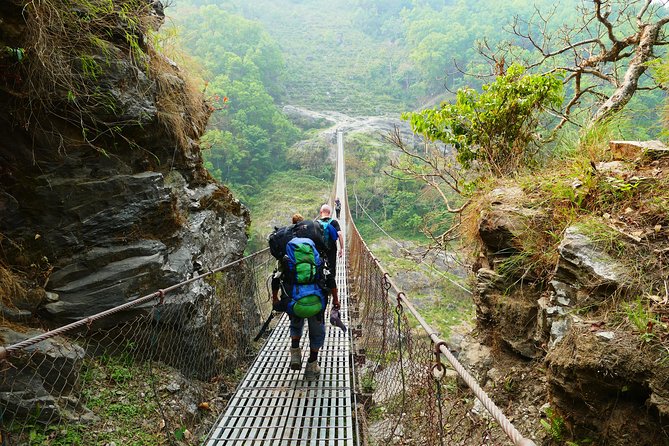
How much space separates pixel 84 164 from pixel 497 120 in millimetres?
2567

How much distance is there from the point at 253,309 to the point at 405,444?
2061 mm

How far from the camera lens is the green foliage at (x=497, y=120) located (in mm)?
2227

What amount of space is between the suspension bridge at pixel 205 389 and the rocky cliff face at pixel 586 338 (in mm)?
256

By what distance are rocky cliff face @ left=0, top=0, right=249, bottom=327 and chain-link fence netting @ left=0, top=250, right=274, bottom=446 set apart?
16cm

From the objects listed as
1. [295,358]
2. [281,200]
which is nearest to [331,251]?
[295,358]

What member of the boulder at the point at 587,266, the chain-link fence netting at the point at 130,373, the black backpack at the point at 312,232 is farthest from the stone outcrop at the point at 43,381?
the boulder at the point at 587,266

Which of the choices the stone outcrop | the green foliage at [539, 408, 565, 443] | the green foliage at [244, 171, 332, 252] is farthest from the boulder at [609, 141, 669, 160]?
the green foliage at [244, 171, 332, 252]

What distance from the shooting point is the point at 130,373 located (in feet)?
5.98

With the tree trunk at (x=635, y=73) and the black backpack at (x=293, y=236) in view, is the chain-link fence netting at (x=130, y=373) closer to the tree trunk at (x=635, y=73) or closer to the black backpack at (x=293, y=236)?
the black backpack at (x=293, y=236)

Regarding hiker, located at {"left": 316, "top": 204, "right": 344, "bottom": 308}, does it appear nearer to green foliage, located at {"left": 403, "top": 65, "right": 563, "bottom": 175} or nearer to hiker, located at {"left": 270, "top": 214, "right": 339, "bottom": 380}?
hiker, located at {"left": 270, "top": 214, "right": 339, "bottom": 380}

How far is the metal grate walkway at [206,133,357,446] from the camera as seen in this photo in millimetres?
1548

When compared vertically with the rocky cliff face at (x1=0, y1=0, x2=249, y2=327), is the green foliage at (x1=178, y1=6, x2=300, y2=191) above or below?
above

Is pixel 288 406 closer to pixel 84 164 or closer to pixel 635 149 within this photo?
pixel 84 164

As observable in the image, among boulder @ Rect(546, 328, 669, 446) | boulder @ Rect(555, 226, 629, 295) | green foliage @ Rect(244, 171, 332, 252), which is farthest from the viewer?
green foliage @ Rect(244, 171, 332, 252)
